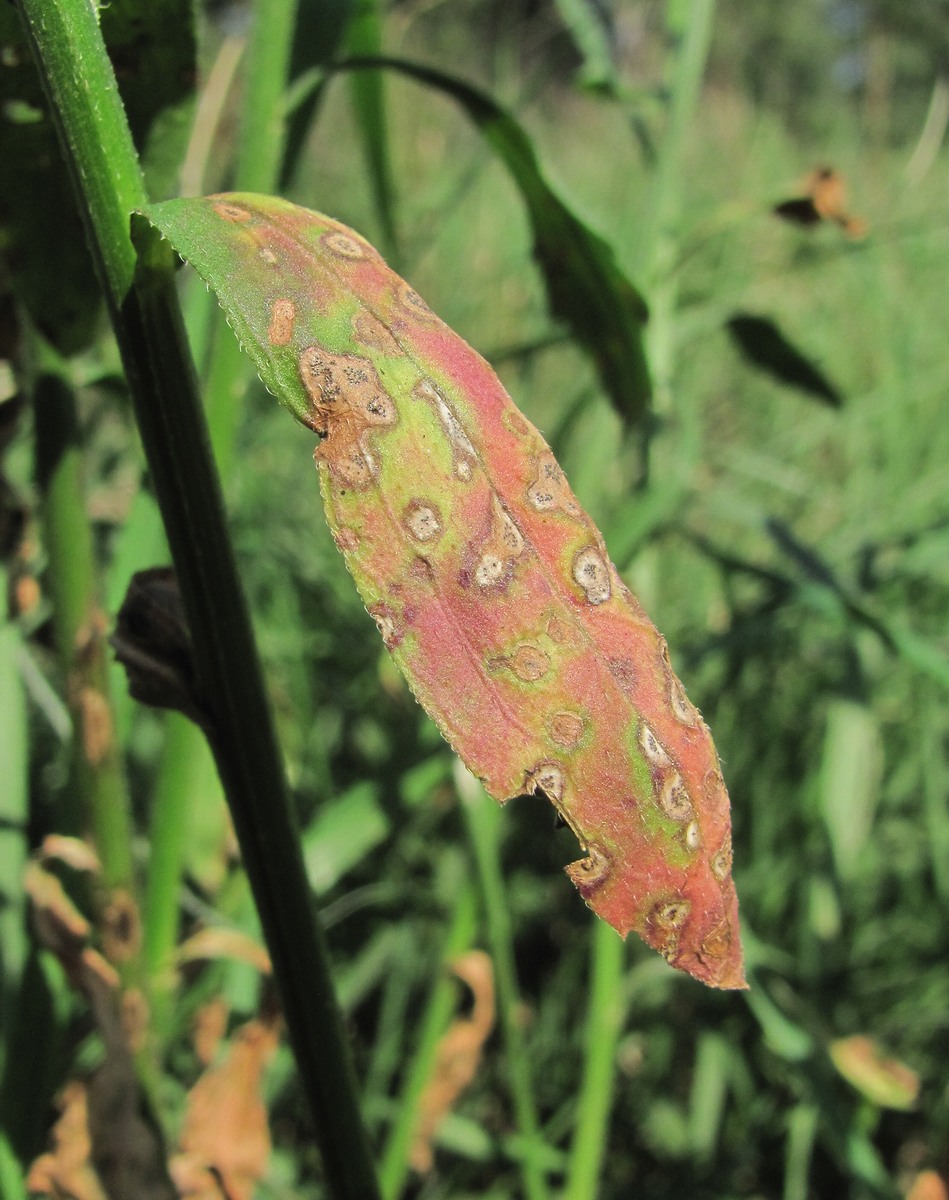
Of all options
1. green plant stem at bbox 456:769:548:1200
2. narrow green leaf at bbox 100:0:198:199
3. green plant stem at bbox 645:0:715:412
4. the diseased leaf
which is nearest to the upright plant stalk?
the diseased leaf

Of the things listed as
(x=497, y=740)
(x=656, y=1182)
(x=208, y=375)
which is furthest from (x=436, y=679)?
(x=656, y=1182)

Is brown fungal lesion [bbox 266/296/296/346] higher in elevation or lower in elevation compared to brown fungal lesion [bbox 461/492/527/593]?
higher

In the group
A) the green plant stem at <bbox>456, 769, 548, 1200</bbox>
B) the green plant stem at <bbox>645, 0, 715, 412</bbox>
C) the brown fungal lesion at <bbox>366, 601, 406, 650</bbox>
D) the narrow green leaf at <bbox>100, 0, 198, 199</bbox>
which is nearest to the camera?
the brown fungal lesion at <bbox>366, 601, 406, 650</bbox>

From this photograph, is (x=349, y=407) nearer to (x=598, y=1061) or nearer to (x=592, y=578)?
(x=592, y=578)

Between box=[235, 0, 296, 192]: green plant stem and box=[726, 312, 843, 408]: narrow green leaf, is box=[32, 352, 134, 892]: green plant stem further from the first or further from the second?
box=[726, 312, 843, 408]: narrow green leaf

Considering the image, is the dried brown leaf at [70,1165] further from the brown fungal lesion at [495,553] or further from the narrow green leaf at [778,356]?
the narrow green leaf at [778,356]
